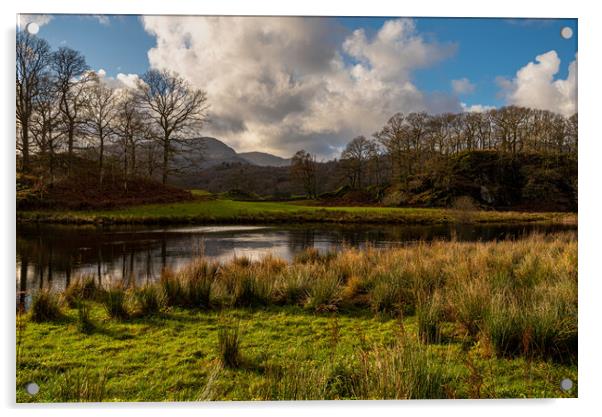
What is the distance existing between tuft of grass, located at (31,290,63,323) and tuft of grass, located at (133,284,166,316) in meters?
0.83

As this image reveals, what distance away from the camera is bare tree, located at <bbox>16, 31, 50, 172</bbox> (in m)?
4.08

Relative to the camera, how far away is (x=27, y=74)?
13.9 ft

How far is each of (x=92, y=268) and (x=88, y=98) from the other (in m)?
3.14

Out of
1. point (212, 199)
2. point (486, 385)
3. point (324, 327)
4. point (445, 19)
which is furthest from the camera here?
point (212, 199)

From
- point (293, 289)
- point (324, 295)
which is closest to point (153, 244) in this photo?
point (293, 289)

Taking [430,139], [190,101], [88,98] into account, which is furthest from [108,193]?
[430,139]

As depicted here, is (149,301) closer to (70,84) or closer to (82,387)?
(82,387)

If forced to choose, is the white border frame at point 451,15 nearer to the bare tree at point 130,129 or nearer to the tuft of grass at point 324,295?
the bare tree at point 130,129

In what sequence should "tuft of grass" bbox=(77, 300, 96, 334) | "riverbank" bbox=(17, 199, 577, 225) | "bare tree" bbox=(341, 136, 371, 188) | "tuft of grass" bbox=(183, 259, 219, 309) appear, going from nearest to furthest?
1. "tuft of grass" bbox=(77, 300, 96, 334)
2. "tuft of grass" bbox=(183, 259, 219, 309)
3. "bare tree" bbox=(341, 136, 371, 188)
4. "riverbank" bbox=(17, 199, 577, 225)

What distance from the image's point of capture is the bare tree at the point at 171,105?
4891 mm

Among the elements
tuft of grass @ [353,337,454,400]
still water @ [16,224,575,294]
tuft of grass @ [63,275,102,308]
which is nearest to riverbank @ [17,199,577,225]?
still water @ [16,224,575,294]

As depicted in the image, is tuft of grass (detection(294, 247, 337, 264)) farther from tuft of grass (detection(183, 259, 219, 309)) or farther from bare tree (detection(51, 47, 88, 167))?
bare tree (detection(51, 47, 88, 167))

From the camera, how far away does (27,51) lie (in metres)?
4.11
